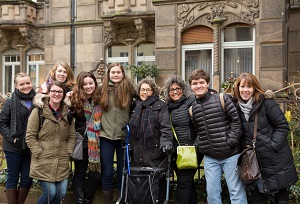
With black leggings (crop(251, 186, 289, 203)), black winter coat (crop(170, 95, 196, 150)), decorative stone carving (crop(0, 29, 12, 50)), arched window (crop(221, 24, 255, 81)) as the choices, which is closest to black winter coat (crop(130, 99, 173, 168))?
black winter coat (crop(170, 95, 196, 150))

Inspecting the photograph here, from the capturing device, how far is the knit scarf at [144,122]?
5.23 metres

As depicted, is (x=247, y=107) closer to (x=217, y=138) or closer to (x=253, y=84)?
(x=253, y=84)

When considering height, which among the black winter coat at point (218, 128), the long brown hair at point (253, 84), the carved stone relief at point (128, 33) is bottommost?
the black winter coat at point (218, 128)

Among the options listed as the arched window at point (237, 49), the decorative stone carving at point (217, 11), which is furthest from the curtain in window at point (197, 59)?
the decorative stone carving at point (217, 11)

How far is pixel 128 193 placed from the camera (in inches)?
206

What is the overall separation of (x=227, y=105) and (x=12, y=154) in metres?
3.10

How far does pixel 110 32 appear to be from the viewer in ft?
52.5

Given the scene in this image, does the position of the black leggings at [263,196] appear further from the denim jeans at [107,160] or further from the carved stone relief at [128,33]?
the carved stone relief at [128,33]

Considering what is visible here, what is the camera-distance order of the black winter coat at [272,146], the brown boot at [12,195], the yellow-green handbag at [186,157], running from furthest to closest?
the brown boot at [12,195]
the yellow-green handbag at [186,157]
the black winter coat at [272,146]

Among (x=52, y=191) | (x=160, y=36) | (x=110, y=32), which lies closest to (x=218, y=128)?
(x=52, y=191)

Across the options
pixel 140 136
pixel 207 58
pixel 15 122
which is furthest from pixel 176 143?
pixel 207 58

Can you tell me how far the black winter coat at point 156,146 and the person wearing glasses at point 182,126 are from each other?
17cm

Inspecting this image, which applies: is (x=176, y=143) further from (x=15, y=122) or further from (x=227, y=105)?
(x=15, y=122)

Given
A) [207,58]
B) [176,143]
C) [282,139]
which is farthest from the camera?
[207,58]
